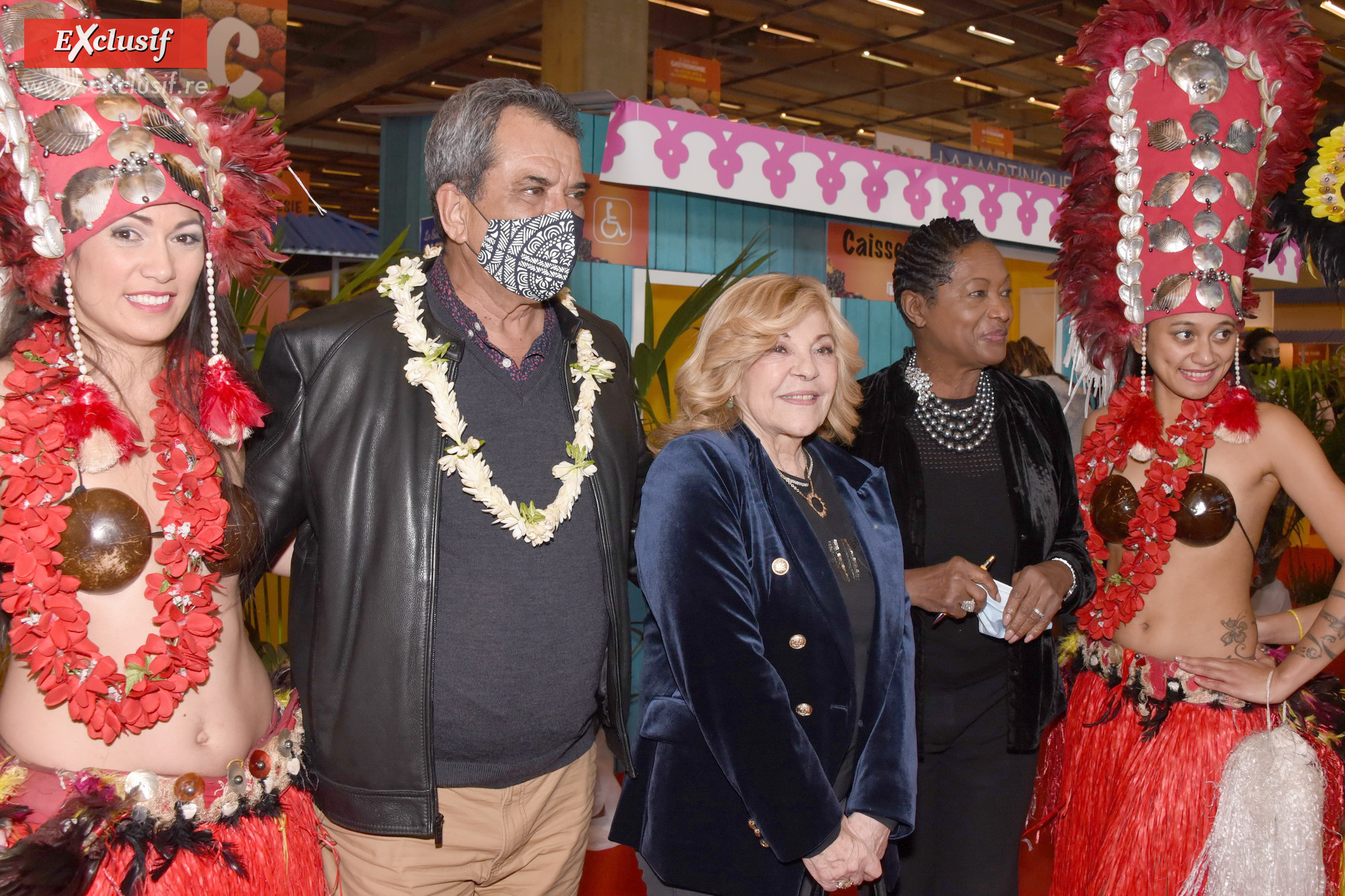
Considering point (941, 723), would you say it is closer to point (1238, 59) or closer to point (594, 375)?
point (594, 375)

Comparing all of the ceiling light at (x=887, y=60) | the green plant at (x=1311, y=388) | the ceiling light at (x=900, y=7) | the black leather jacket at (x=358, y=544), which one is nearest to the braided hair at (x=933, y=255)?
the black leather jacket at (x=358, y=544)

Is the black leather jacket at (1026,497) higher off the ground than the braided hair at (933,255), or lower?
lower

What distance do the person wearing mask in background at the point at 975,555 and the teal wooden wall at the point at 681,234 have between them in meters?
2.39

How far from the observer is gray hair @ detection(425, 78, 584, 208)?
177 cm

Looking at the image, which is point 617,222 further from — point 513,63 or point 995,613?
point 513,63

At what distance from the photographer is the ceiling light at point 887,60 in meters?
10.8

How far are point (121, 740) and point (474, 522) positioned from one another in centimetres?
61

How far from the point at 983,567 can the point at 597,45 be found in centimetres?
674

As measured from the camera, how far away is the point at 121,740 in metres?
1.47

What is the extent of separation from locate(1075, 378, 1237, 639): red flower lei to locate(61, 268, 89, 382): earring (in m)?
2.11

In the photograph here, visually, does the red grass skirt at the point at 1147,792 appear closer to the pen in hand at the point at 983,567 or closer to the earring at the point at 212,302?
the pen in hand at the point at 983,567

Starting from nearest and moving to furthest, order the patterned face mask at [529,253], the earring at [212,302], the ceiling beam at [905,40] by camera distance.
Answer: the earring at [212,302] < the patterned face mask at [529,253] < the ceiling beam at [905,40]

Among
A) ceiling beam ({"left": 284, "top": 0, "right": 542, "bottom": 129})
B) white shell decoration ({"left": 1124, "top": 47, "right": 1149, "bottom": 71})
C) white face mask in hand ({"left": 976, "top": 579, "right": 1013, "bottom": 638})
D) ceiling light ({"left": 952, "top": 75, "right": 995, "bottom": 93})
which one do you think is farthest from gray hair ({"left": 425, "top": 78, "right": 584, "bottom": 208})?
ceiling light ({"left": 952, "top": 75, "right": 995, "bottom": 93})

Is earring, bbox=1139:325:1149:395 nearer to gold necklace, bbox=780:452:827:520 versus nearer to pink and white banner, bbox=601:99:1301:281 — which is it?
gold necklace, bbox=780:452:827:520
